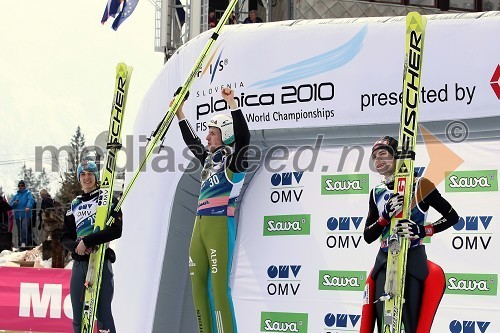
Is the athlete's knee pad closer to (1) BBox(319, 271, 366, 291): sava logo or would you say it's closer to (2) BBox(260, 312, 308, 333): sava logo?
(1) BBox(319, 271, 366, 291): sava logo

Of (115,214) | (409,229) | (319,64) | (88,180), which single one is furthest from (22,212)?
(409,229)

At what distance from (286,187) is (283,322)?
1.14 meters

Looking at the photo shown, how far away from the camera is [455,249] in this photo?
23.1 feet

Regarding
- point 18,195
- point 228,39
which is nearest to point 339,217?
point 228,39

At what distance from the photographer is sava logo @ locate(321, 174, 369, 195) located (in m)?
7.53

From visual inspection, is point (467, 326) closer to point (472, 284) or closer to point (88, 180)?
point (472, 284)

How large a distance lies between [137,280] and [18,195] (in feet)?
30.7

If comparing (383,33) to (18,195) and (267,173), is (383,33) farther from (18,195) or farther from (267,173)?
(18,195)

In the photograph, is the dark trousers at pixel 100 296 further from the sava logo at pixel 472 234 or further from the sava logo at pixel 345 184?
the sava logo at pixel 472 234

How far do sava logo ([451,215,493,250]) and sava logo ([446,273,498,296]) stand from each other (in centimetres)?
21

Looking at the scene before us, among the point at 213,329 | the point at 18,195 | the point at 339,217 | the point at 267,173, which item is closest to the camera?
the point at 213,329

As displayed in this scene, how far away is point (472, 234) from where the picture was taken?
6.99m

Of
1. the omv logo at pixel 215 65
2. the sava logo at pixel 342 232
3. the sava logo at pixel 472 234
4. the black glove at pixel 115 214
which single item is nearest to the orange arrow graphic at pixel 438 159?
the sava logo at pixel 472 234

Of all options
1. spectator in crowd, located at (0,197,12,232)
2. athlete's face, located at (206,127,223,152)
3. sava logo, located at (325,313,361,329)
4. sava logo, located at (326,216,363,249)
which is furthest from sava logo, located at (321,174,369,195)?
spectator in crowd, located at (0,197,12,232)
